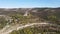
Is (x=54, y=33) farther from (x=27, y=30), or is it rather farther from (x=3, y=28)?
(x=3, y=28)

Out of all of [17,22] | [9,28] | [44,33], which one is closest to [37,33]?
[44,33]

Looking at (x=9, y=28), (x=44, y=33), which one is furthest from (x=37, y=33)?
(x=9, y=28)

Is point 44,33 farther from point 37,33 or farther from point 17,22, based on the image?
point 17,22

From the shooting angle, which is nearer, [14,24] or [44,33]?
[44,33]

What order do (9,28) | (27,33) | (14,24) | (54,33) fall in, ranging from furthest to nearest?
1. (14,24)
2. (9,28)
3. (54,33)
4. (27,33)

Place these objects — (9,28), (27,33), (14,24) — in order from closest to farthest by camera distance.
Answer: (27,33) < (9,28) < (14,24)

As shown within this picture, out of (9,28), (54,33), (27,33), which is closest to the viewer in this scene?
(27,33)

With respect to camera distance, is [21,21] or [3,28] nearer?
[3,28]

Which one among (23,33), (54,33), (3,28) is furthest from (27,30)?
(3,28)
